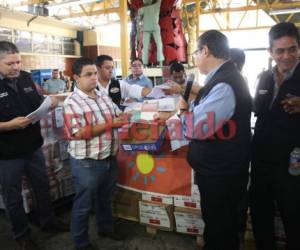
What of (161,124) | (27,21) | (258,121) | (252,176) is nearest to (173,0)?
(161,124)

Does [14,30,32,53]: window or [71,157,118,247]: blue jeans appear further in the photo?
[14,30,32,53]: window

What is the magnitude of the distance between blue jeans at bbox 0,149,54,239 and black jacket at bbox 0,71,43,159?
3.2 inches

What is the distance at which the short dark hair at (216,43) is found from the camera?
1646mm

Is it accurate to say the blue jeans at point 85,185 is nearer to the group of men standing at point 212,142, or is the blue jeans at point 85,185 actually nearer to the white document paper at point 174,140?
the group of men standing at point 212,142

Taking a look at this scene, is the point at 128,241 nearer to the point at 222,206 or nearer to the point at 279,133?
the point at 222,206

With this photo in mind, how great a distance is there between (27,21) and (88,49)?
301cm

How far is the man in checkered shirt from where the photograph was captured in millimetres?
2025

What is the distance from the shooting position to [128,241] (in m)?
2.54

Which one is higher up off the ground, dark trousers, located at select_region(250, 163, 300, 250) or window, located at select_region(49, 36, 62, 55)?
window, located at select_region(49, 36, 62, 55)

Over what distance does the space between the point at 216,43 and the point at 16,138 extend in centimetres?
161

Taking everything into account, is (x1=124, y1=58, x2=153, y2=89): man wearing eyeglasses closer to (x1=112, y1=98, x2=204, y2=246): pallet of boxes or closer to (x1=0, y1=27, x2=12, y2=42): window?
(x1=112, y1=98, x2=204, y2=246): pallet of boxes

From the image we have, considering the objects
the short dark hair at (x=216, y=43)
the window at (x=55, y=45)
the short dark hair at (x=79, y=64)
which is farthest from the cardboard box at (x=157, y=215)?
the window at (x=55, y=45)

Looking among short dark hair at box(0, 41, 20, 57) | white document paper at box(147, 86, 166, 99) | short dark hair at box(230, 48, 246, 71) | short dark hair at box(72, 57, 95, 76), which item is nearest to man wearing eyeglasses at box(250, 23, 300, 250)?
short dark hair at box(230, 48, 246, 71)

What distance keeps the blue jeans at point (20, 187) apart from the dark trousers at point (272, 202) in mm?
1715
